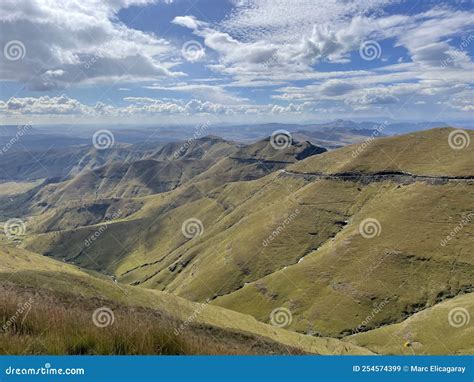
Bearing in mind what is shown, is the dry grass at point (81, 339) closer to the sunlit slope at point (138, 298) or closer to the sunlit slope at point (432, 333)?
the sunlit slope at point (138, 298)

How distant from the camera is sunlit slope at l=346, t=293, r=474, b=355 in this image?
116 m

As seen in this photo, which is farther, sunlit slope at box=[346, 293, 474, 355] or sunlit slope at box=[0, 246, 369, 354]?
sunlit slope at box=[346, 293, 474, 355]

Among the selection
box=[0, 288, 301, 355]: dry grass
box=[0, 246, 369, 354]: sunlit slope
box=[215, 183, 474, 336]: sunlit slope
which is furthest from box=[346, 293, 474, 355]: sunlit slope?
box=[0, 288, 301, 355]: dry grass

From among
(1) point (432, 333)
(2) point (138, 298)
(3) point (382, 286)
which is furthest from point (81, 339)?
(3) point (382, 286)

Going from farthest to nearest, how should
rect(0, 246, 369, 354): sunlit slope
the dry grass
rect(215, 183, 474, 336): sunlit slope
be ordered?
rect(215, 183, 474, 336): sunlit slope < rect(0, 246, 369, 354): sunlit slope < the dry grass

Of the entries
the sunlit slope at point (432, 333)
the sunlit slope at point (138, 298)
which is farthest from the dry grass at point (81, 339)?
the sunlit slope at point (432, 333)

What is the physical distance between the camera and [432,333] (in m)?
128

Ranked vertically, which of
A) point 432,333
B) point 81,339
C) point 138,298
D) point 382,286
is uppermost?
point 81,339

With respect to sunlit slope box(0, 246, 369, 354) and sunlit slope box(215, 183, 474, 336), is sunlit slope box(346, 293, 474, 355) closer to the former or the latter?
sunlit slope box(215, 183, 474, 336)

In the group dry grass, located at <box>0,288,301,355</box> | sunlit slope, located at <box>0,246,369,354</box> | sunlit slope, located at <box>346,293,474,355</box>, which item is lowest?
sunlit slope, located at <box>346,293,474,355</box>

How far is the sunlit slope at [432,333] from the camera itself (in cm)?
11606

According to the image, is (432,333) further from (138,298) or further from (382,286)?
(138,298)

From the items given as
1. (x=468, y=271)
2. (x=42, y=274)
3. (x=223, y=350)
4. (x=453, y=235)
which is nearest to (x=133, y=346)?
(x=223, y=350)

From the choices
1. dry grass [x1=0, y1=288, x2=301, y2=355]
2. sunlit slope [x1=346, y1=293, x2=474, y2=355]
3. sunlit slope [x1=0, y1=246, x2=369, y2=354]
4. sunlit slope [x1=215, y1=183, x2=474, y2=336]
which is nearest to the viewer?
dry grass [x1=0, y1=288, x2=301, y2=355]
